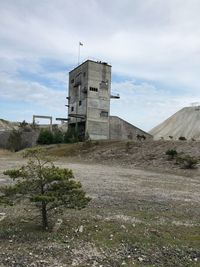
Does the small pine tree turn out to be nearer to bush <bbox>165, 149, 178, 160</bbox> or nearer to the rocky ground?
the rocky ground

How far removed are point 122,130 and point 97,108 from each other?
18.6 ft

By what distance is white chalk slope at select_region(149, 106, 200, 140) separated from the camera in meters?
84.8

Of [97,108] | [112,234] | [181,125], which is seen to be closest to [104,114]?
[97,108]

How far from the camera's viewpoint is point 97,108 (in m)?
60.5

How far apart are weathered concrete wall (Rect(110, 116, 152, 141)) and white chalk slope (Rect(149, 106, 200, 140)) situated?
21735mm

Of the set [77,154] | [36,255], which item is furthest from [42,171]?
[77,154]

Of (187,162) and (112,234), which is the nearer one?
(112,234)

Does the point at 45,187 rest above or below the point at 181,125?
below

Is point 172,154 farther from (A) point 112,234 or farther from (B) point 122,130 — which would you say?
(B) point 122,130

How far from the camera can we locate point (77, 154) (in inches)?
1510

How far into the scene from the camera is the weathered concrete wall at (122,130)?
6081cm

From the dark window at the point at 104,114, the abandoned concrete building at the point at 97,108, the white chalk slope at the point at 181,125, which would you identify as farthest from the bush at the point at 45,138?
the white chalk slope at the point at 181,125

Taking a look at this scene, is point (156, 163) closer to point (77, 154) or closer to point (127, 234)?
point (77, 154)

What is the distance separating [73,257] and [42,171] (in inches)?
72.0
